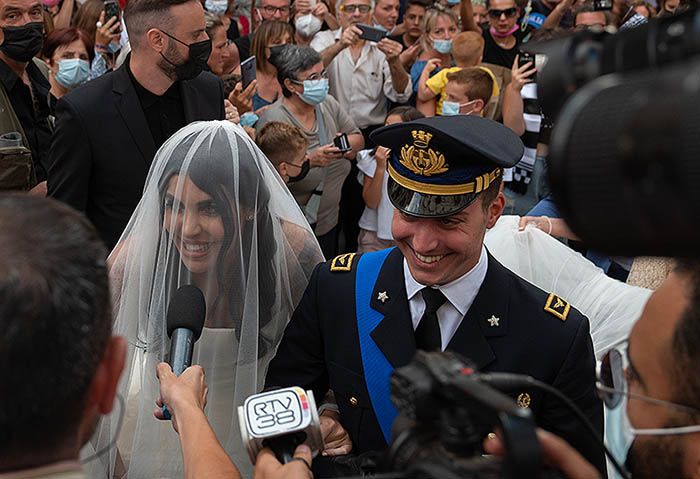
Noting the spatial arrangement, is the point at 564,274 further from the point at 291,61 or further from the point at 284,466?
the point at 291,61

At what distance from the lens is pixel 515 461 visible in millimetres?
1159

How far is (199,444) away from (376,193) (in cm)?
388

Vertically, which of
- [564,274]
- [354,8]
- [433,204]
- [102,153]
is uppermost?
[433,204]

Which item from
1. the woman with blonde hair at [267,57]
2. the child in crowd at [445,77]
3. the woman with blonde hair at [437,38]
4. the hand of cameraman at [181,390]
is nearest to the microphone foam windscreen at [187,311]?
the hand of cameraman at [181,390]

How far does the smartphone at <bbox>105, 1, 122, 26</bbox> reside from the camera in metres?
6.46

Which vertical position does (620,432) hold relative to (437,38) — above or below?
above

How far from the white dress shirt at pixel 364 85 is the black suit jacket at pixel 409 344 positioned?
410 centimetres

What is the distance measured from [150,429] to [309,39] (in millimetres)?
5312

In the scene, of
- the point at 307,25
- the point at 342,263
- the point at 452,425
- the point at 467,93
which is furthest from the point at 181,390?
the point at 307,25

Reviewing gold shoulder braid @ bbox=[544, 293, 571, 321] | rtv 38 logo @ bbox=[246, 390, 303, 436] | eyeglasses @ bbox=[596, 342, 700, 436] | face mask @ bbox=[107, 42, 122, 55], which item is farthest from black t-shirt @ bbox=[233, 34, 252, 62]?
eyeglasses @ bbox=[596, 342, 700, 436]

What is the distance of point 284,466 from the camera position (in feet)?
6.52

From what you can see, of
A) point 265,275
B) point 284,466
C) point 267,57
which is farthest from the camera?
point 267,57

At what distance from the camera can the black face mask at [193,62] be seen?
14.1 feet

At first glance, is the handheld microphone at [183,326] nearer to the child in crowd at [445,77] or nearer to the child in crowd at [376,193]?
the child in crowd at [376,193]
